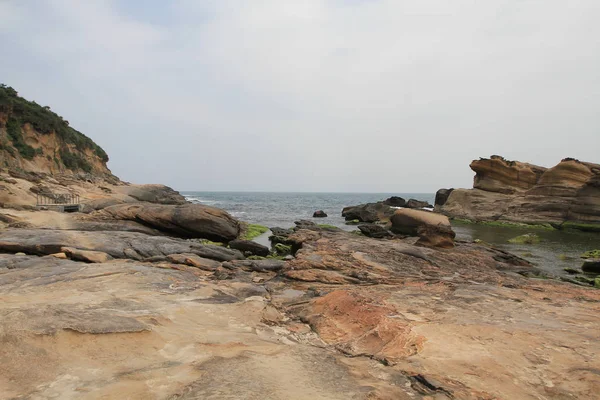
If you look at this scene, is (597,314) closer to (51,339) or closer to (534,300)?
(534,300)

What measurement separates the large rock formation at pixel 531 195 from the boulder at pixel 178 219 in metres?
35.7

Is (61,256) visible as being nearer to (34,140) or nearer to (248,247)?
(248,247)

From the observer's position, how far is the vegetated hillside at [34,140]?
34.9 meters

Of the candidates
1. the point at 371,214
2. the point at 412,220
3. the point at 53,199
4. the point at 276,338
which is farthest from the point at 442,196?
the point at 276,338

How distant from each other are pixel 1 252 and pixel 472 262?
55.6 ft

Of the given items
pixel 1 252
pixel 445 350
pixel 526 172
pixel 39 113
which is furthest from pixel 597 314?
pixel 39 113

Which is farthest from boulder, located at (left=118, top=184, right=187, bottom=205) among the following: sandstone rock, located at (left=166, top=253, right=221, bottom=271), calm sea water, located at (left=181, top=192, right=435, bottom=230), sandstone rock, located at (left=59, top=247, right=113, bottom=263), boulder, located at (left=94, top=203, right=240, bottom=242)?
sandstone rock, located at (left=166, top=253, right=221, bottom=271)

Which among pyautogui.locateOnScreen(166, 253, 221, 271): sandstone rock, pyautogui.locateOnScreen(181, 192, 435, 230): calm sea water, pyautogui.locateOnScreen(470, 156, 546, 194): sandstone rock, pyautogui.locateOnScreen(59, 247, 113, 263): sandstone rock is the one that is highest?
pyautogui.locateOnScreen(470, 156, 546, 194): sandstone rock

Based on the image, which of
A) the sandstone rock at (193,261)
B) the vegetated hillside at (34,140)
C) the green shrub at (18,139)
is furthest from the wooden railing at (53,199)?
the green shrub at (18,139)

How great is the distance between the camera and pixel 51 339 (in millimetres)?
4176

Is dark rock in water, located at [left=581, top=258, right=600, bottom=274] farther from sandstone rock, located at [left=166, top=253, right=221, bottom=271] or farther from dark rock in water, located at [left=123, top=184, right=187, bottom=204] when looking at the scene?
dark rock in water, located at [left=123, top=184, right=187, bottom=204]

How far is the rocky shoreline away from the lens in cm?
381

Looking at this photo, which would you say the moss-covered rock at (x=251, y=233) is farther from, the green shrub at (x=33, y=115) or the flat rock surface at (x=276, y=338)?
the green shrub at (x=33, y=115)

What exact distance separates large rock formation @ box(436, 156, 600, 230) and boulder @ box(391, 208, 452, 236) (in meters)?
21.8
